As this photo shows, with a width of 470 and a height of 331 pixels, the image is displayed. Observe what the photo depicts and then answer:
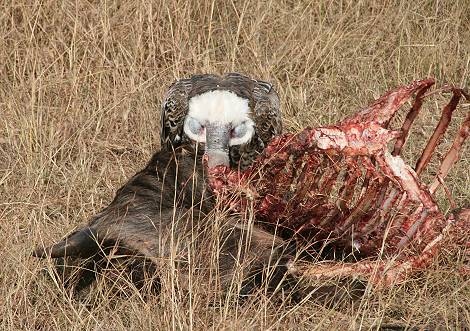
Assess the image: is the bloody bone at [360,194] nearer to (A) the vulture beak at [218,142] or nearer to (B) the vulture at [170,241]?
(B) the vulture at [170,241]

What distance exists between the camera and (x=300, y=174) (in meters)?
4.38

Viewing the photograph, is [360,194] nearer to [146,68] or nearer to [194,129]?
[194,129]

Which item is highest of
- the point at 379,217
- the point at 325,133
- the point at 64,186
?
the point at 325,133

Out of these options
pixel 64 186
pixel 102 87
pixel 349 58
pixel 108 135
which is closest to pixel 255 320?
pixel 64 186

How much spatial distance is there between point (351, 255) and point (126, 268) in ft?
3.27

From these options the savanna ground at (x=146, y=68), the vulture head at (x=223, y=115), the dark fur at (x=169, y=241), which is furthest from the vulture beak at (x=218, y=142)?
the dark fur at (x=169, y=241)

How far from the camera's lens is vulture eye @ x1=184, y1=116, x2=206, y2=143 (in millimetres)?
6112

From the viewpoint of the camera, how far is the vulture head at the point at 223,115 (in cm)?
608

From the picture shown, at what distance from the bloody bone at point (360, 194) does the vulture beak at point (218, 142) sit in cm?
127

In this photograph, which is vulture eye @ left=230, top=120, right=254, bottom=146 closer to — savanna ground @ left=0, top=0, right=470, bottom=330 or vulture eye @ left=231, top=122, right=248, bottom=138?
vulture eye @ left=231, top=122, right=248, bottom=138

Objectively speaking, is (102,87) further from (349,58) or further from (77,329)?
(77,329)

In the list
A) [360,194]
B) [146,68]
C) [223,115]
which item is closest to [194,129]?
[223,115]

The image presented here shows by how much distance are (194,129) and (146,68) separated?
58 centimetres

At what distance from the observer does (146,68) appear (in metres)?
6.46
